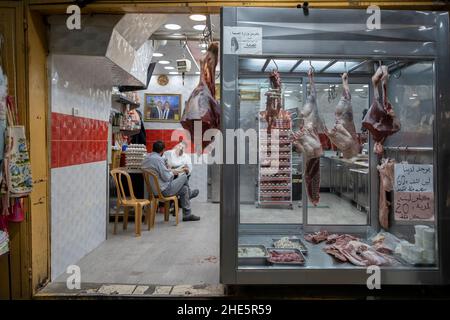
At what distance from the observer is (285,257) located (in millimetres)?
3062

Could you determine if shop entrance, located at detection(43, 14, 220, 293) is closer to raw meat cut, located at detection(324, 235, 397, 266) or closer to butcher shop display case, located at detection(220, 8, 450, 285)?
butcher shop display case, located at detection(220, 8, 450, 285)

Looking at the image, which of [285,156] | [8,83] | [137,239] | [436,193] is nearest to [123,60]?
[8,83]

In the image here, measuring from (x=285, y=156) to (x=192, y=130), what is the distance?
1722mm

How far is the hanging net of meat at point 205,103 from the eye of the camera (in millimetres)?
2873

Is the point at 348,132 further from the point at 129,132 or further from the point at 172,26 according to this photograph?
the point at 129,132

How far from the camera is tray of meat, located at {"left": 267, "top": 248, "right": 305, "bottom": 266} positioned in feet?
9.68

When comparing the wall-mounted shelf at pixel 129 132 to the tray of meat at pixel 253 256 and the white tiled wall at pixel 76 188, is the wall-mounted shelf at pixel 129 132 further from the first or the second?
the tray of meat at pixel 253 256

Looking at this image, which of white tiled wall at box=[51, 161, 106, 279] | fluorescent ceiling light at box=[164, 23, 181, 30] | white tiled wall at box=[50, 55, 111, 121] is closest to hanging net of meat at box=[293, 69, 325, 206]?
white tiled wall at box=[50, 55, 111, 121]

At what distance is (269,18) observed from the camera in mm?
2729

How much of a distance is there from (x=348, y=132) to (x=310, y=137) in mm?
342

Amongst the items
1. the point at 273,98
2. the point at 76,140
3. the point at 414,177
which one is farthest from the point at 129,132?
the point at 414,177

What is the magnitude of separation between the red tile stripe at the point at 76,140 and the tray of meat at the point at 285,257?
213 cm

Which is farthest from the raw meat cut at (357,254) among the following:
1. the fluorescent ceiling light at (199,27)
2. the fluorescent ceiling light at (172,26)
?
the fluorescent ceiling light at (172,26)
